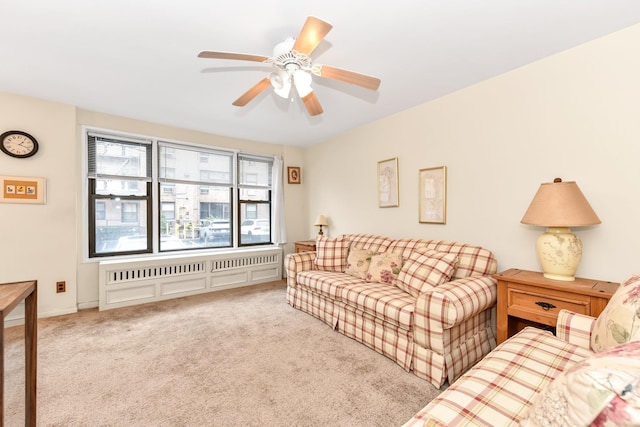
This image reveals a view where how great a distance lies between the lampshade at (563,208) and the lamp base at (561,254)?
6.3 inches

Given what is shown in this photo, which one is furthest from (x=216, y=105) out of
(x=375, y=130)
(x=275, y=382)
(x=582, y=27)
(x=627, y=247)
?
(x=627, y=247)

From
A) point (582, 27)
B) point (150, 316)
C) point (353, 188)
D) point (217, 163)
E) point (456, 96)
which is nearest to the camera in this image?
point (582, 27)

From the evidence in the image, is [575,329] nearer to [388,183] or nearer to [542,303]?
[542,303]

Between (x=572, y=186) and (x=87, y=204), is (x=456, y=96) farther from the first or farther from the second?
(x=87, y=204)

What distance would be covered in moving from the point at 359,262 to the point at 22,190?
3.69m

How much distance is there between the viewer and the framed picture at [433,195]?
2949mm

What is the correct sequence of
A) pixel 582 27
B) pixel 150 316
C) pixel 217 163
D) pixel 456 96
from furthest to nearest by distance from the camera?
pixel 217 163 < pixel 150 316 < pixel 456 96 < pixel 582 27

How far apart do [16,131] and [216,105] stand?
206 centimetres

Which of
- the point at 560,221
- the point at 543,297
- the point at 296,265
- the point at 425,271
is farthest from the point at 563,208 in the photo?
the point at 296,265

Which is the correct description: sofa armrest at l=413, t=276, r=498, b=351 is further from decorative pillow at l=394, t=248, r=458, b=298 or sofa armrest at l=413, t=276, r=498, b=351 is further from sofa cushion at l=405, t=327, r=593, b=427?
sofa cushion at l=405, t=327, r=593, b=427

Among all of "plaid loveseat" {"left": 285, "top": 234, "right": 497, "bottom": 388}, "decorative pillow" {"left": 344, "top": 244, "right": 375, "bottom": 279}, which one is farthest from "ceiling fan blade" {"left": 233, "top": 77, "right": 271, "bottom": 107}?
"decorative pillow" {"left": 344, "top": 244, "right": 375, "bottom": 279}

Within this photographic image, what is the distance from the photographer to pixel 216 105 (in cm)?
317

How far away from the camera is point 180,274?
3861mm

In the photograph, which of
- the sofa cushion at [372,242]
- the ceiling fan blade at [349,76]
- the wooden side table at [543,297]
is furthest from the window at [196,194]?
the wooden side table at [543,297]
